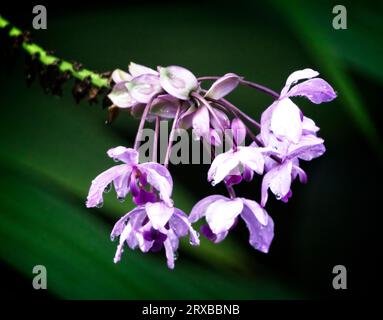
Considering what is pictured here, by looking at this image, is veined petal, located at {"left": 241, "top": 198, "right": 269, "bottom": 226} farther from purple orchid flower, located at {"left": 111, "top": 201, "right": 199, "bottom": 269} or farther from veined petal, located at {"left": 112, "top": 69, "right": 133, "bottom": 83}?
veined petal, located at {"left": 112, "top": 69, "right": 133, "bottom": 83}

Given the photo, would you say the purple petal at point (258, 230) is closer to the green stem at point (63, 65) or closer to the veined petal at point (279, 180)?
the veined petal at point (279, 180)

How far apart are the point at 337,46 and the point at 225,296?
1.21 ft

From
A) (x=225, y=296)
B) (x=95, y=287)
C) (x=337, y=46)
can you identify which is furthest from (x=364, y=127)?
(x=95, y=287)

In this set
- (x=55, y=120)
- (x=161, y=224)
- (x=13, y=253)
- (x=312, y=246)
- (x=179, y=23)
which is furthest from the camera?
(x=312, y=246)

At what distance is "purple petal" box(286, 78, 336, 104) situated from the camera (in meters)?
0.50

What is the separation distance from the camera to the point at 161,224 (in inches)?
18.6

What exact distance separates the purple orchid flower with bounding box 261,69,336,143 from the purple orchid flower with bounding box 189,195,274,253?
2.4 inches

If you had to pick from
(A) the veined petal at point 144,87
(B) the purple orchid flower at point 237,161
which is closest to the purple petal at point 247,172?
(B) the purple orchid flower at point 237,161

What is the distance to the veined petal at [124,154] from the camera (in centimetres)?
47

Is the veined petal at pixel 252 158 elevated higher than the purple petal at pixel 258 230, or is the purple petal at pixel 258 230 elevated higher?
the veined petal at pixel 252 158

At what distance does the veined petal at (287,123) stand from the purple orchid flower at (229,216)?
72mm

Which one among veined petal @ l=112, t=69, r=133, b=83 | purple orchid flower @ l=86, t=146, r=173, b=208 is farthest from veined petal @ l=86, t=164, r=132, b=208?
veined petal @ l=112, t=69, r=133, b=83

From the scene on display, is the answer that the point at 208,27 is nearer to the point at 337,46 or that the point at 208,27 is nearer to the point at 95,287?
the point at 337,46

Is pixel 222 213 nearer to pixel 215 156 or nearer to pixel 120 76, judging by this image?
pixel 215 156
